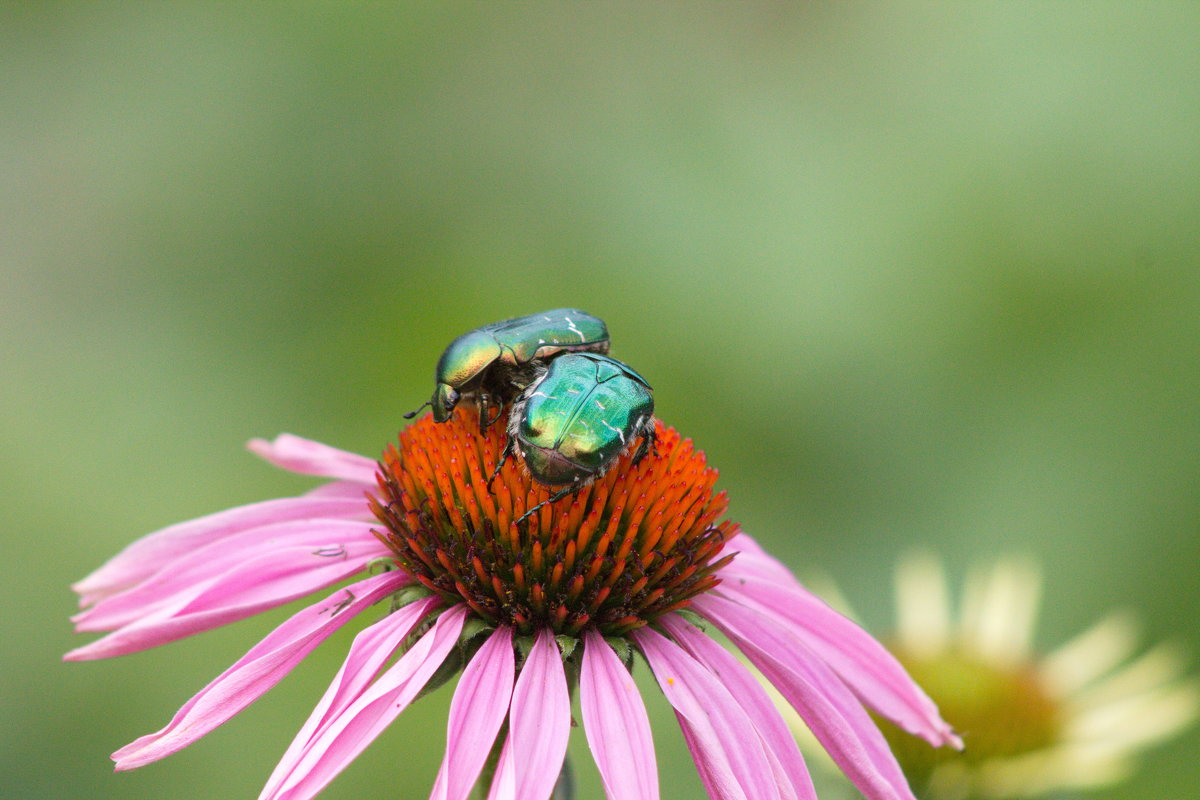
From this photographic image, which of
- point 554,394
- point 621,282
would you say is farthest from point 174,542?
point 621,282

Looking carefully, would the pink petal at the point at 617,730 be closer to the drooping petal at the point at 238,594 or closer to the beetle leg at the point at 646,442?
the beetle leg at the point at 646,442

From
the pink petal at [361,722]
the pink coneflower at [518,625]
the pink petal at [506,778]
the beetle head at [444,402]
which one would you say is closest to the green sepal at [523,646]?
the pink coneflower at [518,625]

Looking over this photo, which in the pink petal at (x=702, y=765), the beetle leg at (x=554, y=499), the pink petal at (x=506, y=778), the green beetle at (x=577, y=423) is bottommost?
the pink petal at (x=506, y=778)

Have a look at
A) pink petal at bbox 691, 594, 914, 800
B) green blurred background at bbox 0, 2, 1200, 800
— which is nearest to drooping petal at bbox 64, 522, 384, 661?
pink petal at bbox 691, 594, 914, 800

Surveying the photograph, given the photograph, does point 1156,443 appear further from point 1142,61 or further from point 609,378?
point 609,378

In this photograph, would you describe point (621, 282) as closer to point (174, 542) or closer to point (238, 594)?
point (174, 542)

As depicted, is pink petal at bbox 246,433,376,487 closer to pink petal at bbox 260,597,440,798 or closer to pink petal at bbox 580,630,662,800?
pink petal at bbox 260,597,440,798
